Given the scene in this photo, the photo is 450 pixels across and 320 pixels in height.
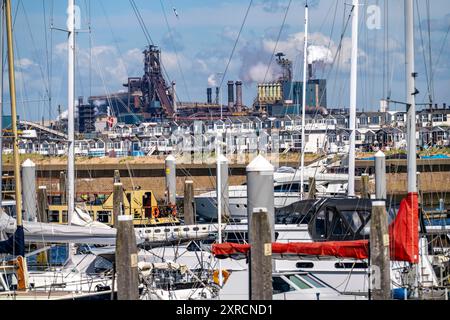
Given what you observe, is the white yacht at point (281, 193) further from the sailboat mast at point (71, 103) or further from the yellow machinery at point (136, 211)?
the sailboat mast at point (71, 103)

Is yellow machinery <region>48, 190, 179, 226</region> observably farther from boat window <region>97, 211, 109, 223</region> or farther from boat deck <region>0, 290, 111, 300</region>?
boat deck <region>0, 290, 111, 300</region>

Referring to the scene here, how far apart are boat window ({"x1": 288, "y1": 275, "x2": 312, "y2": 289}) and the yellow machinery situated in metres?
13.9

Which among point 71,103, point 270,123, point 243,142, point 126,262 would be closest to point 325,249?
point 126,262

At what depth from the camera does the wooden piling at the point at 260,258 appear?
60.7 feet

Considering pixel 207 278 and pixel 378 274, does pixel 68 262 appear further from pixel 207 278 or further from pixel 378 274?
pixel 378 274

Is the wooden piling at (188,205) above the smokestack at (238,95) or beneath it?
beneath

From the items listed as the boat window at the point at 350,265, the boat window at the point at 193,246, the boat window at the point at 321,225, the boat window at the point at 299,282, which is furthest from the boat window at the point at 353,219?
the boat window at the point at 193,246

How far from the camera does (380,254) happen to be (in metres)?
19.1

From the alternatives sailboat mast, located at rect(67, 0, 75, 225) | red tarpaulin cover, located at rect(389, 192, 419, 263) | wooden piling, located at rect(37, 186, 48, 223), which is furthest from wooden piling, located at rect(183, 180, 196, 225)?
red tarpaulin cover, located at rect(389, 192, 419, 263)

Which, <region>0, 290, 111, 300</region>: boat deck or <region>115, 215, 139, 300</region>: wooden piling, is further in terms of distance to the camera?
<region>0, 290, 111, 300</region>: boat deck

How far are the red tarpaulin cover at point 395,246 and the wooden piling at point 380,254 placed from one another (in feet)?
3.39

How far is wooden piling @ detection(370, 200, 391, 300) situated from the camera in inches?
749

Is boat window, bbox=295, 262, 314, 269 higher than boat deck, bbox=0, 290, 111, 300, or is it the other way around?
boat window, bbox=295, 262, 314, 269

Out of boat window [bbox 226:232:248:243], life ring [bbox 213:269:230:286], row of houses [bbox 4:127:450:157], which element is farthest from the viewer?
row of houses [bbox 4:127:450:157]
